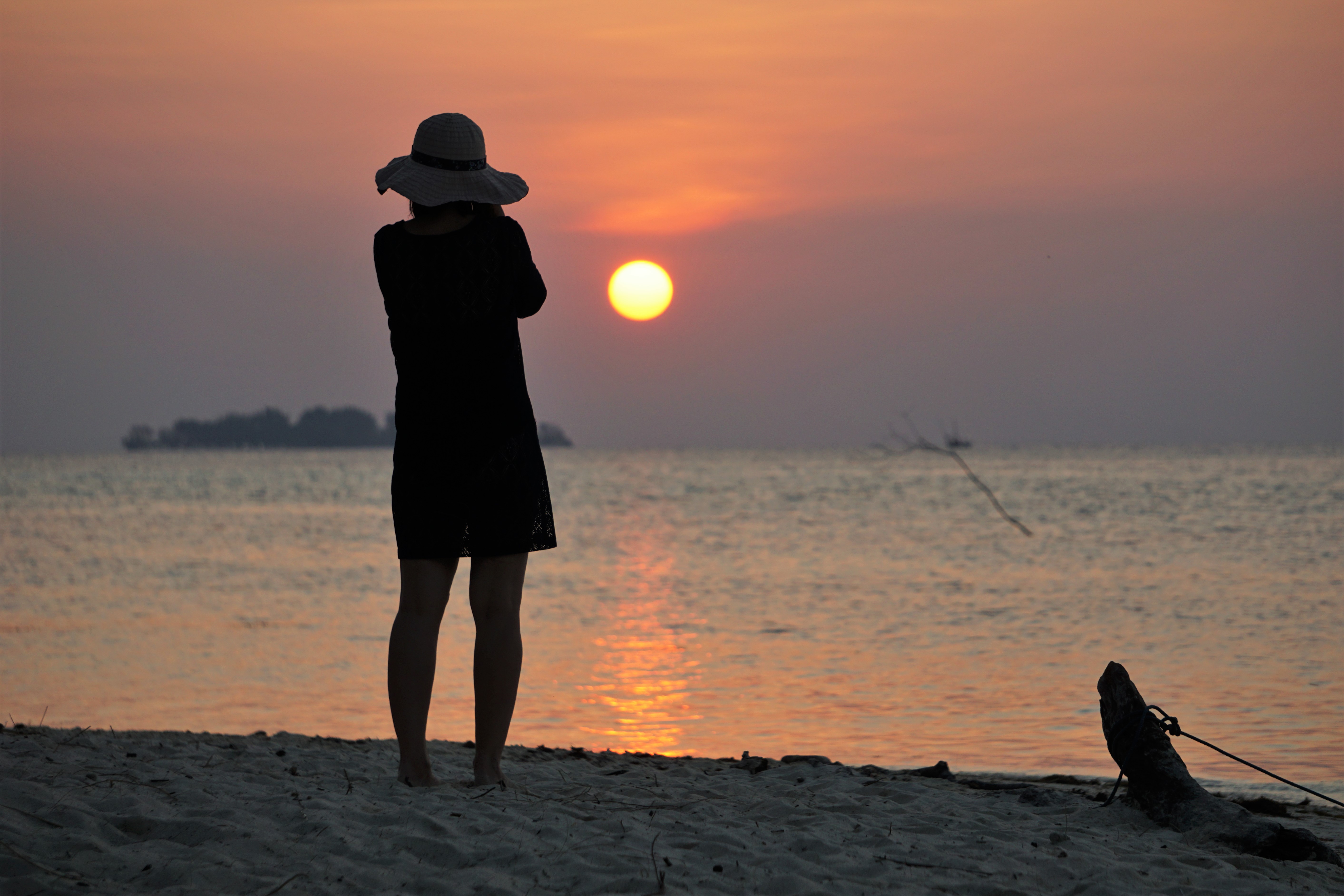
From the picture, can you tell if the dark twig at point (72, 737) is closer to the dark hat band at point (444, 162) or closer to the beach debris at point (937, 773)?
the dark hat band at point (444, 162)

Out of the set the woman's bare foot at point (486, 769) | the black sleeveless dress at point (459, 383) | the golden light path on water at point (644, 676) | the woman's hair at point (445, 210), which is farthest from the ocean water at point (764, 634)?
the woman's hair at point (445, 210)

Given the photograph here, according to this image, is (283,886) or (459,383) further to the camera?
(459,383)

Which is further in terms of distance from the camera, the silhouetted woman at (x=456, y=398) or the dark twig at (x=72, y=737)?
the dark twig at (x=72, y=737)

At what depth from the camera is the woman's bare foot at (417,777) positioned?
10.5 feet

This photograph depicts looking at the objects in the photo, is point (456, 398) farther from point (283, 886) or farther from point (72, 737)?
point (72, 737)

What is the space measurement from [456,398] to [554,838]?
1172 millimetres

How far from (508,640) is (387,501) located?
122ft

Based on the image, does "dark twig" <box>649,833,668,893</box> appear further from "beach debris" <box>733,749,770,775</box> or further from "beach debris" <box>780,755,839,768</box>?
"beach debris" <box>780,755,839,768</box>

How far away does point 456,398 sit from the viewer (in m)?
3.03

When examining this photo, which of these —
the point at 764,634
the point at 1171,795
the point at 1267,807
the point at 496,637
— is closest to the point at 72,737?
the point at 496,637

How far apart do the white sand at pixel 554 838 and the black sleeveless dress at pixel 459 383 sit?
747 millimetres

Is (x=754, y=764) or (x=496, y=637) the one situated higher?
(x=496, y=637)

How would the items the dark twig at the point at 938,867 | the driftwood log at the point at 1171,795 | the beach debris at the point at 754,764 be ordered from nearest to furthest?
the dark twig at the point at 938,867 < the driftwood log at the point at 1171,795 < the beach debris at the point at 754,764

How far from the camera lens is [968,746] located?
6047mm
